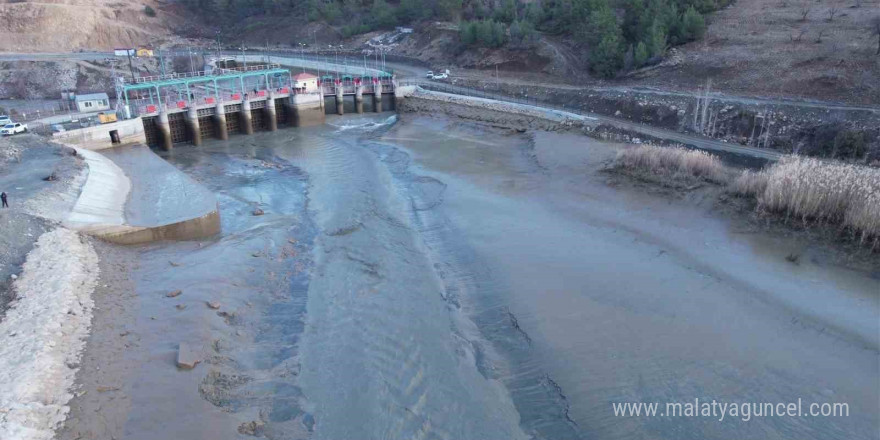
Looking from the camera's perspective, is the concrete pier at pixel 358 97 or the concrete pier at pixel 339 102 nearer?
the concrete pier at pixel 339 102

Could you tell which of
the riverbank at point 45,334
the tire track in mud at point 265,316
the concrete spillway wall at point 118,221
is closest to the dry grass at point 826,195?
the tire track in mud at point 265,316

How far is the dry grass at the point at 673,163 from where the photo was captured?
27.7 m

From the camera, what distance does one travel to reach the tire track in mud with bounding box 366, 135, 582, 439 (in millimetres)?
12672

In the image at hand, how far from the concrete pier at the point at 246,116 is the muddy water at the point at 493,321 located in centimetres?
1841

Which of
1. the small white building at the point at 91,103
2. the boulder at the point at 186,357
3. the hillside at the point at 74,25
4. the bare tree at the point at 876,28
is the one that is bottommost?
the boulder at the point at 186,357

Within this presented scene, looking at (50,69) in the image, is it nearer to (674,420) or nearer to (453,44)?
(453,44)

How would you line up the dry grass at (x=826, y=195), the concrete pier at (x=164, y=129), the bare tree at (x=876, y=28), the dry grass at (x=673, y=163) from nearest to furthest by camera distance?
the dry grass at (x=826, y=195) → the dry grass at (x=673, y=163) → the concrete pier at (x=164, y=129) → the bare tree at (x=876, y=28)

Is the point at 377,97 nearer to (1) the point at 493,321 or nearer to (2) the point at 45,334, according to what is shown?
(1) the point at 493,321

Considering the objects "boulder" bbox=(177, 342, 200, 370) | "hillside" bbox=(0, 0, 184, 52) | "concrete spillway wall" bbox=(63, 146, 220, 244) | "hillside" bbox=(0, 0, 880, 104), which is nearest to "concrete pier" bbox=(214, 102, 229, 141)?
"concrete spillway wall" bbox=(63, 146, 220, 244)

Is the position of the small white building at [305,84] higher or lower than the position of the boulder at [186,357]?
higher

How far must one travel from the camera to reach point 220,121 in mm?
41969

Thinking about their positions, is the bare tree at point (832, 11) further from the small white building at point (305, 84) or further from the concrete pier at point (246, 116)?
the concrete pier at point (246, 116)

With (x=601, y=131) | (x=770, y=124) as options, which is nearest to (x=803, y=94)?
(x=770, y=124)

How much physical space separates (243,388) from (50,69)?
68004 millimetres
